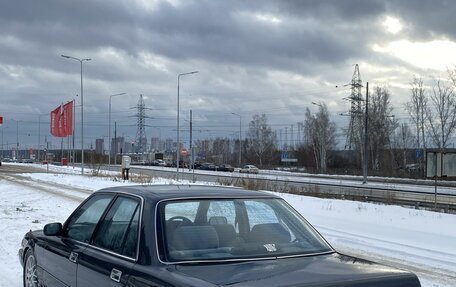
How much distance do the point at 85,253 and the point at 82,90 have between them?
49074 mm

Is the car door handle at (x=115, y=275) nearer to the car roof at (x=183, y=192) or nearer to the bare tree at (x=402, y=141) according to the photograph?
the car roof at (x=183, y=192)

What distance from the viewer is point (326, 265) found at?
11.9ft

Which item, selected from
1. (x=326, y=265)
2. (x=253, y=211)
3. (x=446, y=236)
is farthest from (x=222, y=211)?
(x=446, y=236)

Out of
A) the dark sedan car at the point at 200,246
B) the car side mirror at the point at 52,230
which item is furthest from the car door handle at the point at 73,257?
the car side mirror at the point at 52,230

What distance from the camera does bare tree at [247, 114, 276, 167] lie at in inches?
4400

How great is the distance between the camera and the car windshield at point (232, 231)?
3758 millimetres

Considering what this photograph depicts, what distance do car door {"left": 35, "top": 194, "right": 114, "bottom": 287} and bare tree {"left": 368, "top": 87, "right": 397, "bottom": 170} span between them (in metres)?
76.3

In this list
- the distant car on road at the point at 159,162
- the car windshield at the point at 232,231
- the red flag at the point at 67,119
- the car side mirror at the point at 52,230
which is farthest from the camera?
the distant car on road at the point at 159,162

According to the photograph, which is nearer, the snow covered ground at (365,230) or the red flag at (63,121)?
the snow covered ground at (365,230)

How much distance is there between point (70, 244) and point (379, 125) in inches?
3047

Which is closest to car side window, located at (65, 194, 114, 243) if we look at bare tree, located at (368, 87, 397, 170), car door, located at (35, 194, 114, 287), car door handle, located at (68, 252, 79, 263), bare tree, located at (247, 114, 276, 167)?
car door, located at (35, 194, 114, 287)

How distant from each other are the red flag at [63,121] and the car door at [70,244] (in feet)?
144

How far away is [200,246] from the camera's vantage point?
383 centimetres

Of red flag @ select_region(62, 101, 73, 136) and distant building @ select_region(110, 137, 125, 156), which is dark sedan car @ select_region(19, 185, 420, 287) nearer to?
red flag @ select_region(62, 101, 73, 136)
